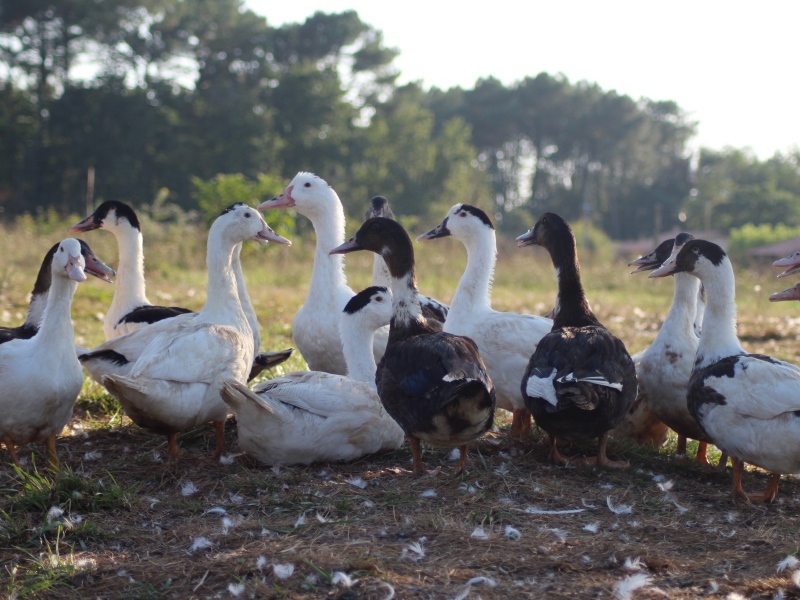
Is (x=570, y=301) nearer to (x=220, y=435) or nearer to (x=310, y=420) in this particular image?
(x=310, y=420)

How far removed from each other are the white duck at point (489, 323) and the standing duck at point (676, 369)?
0.72 m

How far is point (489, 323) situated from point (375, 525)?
2.21m

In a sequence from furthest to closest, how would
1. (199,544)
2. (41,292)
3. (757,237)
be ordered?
(757,237) → (41,292) → (199,544)

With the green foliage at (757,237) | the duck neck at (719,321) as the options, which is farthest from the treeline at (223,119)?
the duck neck at (719,321)

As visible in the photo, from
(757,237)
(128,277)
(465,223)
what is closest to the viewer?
(465,223)

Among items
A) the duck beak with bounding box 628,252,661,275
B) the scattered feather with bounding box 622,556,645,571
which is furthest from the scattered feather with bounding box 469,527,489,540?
the duck beak with bounding box 628,252,661,275

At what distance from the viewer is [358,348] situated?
5.31 metres

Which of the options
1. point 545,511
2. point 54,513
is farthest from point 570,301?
point 54,513

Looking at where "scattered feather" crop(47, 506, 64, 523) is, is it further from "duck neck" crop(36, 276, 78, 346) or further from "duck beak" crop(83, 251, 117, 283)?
"duck beak" crop(83, 251, 117, 283)

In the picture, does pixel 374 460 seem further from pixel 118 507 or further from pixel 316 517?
pixel 118 507

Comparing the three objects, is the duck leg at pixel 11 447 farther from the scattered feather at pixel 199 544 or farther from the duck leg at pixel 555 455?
the duck leg at pixel 555 455

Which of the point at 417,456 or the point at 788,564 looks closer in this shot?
the point at 788,564

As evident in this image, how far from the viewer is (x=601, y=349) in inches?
180

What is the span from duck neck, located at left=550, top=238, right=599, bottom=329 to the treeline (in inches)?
747
